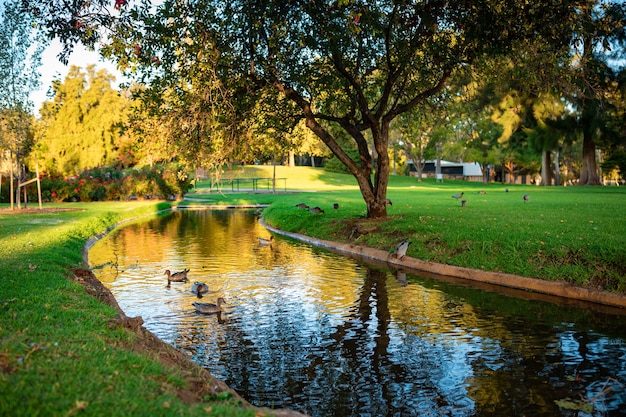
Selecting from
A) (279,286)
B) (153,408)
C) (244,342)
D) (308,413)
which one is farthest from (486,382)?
(279,286)

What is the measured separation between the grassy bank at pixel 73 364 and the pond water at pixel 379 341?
148cm

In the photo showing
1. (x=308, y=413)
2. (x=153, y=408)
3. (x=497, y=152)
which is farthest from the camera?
(x=497, y=152)

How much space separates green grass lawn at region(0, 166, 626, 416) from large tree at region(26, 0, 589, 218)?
3.70m

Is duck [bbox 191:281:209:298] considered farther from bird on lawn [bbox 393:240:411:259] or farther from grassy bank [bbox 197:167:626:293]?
grassy bank [bbox 197:167:626:293]

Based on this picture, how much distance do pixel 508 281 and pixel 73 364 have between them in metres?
11.0

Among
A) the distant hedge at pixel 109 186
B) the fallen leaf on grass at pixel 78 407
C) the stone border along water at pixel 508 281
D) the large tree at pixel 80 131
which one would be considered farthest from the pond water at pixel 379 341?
the large tree at pixel 80 131

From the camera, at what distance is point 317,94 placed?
2142 centimetres

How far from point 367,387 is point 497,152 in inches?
2835

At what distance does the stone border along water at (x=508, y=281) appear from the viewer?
40.9 feet

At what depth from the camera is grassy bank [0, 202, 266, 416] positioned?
493 cm

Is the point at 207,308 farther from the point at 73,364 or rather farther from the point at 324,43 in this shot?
the point at 324,43

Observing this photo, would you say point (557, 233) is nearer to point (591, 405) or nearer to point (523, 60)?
point (523, 60)

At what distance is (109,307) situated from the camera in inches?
377

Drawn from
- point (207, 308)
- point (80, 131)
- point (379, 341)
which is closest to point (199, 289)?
→ point (207, 308)
